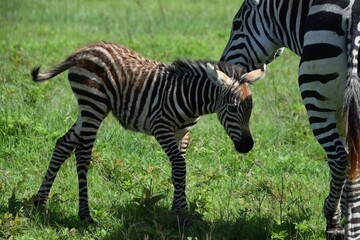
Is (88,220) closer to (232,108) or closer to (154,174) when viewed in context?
(154,174)

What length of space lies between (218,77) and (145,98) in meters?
0.83

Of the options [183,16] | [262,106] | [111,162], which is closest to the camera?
[111,162]

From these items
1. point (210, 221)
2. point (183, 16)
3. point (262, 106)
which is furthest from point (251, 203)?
point (183, 16)

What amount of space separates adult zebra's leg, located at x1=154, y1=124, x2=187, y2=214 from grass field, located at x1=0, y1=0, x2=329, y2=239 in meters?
0.14

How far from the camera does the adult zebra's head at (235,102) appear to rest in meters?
6.54

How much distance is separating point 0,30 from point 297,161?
7.67 metres

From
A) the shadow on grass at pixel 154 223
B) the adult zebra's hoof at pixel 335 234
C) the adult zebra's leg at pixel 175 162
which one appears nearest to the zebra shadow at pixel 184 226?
the shadow on grass at pixel 154 223

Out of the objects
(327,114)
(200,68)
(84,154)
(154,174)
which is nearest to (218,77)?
(200,68)

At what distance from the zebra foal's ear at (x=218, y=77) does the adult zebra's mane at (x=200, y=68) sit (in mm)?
107

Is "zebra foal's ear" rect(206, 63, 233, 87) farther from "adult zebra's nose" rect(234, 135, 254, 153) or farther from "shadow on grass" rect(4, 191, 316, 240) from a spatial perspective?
"shadow on grass" rect(4, 191, 316, 240)

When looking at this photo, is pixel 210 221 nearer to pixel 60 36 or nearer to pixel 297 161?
pixel 297 161

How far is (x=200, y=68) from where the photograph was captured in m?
7.05

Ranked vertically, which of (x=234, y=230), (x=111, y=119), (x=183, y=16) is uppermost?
(x=183, y=16)

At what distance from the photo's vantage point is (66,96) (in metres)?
10.1
